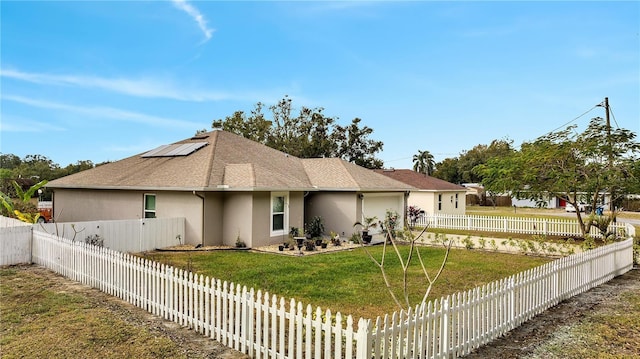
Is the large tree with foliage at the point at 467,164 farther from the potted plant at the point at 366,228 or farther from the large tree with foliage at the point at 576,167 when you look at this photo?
the potted plant at the point at 366,228

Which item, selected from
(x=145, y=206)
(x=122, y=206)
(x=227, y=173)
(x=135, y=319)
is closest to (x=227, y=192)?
(x=227, y=173)

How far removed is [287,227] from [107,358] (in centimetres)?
1205

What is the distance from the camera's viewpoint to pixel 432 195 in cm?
3128

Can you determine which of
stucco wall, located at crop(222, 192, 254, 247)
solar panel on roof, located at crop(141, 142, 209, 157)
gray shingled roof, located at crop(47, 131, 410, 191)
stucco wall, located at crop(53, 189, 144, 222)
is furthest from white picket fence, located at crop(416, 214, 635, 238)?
stucco wall, located at crop(53, 189, 144, 222)

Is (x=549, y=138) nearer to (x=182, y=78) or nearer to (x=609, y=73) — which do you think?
(x=609, y=73)

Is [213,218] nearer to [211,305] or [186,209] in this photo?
[186,209]

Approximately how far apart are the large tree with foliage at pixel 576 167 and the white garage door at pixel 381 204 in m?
5.38

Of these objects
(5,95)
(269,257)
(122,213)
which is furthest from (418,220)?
(5,95)

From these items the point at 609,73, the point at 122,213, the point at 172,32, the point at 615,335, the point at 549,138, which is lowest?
the point at 615,335

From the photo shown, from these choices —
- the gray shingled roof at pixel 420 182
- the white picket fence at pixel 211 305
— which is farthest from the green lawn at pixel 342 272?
the gray shingled roof at pixel 420 182

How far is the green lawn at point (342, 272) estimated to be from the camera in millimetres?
8742

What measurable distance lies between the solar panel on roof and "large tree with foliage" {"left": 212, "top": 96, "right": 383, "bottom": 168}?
73.1ft

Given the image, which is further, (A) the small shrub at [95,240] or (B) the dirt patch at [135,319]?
(A) the small shrub at [95,240]

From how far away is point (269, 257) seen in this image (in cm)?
1376
